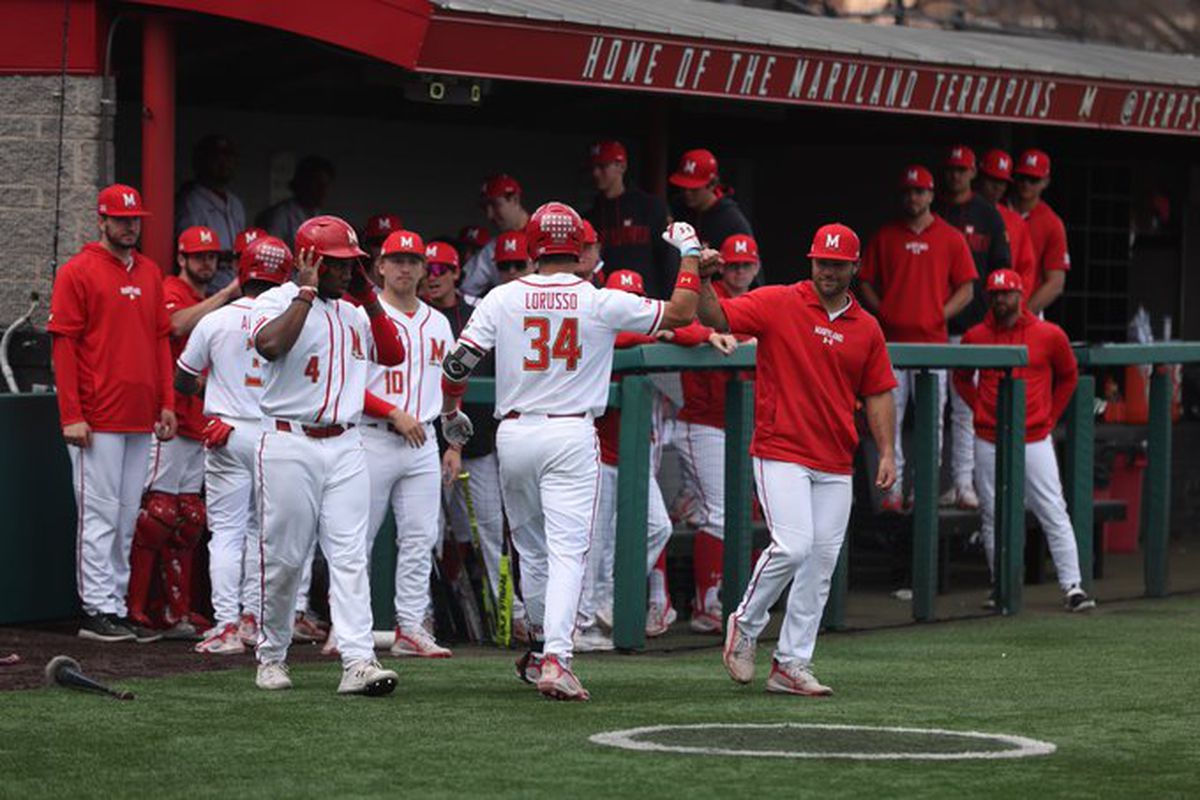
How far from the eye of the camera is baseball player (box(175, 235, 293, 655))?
11.1 metres

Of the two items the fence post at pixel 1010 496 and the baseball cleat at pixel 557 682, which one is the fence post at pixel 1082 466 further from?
the baseball cleat at pixel 557 682

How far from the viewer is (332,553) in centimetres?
945

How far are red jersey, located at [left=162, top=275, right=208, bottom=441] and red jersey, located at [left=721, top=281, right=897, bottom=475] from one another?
3177 millimetres

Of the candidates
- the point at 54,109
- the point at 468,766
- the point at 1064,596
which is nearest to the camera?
the point at 468,766

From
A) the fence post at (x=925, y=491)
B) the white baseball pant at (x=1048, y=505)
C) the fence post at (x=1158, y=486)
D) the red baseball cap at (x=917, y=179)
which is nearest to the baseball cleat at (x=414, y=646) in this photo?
the fence post at (x=925, y=491)

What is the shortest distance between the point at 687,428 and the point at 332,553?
10.8 feet

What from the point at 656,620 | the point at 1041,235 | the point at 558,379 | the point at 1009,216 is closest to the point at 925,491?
the point at 656,620

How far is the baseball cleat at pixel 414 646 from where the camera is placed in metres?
11.1

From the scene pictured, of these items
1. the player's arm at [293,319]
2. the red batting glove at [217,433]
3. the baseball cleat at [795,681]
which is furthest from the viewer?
the red batting glove at [217,433]

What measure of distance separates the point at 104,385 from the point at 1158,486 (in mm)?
6099

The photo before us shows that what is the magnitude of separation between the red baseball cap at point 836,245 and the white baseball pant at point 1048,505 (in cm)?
407

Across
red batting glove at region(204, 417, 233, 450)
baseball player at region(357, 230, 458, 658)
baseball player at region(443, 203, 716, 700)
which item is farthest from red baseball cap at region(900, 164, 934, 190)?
baseball player at region(443, 203, 716, 700)

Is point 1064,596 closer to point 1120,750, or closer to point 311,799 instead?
point 1120,750

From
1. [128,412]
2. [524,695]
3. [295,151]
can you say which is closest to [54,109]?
[128,412]
